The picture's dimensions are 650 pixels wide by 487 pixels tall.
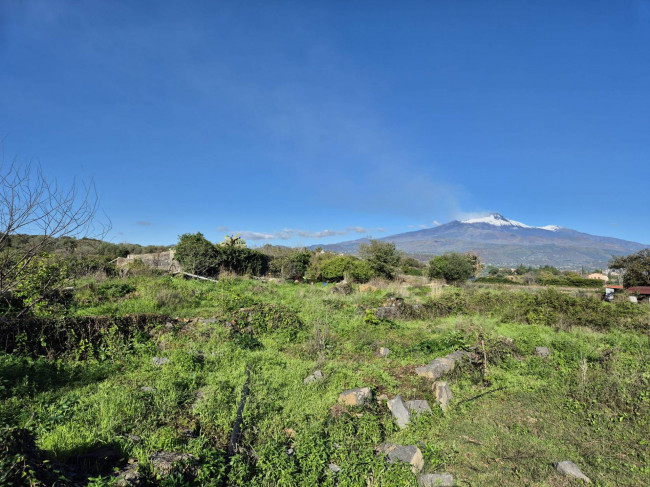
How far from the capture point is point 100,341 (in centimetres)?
618

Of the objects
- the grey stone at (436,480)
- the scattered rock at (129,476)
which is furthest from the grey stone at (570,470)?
the scattered rock at (129,476)

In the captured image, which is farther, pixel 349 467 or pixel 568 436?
pixel 568 436

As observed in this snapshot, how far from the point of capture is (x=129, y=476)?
2.71 meters

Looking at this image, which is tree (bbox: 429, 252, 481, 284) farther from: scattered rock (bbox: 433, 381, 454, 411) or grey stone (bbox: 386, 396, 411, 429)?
grey stone (bbox: 386, 396, 411, 429)

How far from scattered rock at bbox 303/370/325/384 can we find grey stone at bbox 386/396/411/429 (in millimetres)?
1241

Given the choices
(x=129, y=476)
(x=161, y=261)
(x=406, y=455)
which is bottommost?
(x=406, y=455)

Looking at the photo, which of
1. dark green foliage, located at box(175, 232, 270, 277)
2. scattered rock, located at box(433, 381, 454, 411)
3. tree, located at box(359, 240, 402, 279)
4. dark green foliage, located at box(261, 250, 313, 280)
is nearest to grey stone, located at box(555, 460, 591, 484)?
scattered rock, located at box(433, 381, 454, 411)

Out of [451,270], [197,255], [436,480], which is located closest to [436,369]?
[436,480]

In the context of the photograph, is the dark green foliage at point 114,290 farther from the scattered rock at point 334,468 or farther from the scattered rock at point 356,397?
the scattered rock at point 334,468

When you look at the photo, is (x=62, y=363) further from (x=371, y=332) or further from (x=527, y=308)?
(x=527, y=308)

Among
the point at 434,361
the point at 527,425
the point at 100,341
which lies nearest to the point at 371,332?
the point at 434,361

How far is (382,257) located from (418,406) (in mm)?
17277

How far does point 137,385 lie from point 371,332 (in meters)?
5.49

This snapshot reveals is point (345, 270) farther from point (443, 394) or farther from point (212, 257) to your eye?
point (443, 394)
